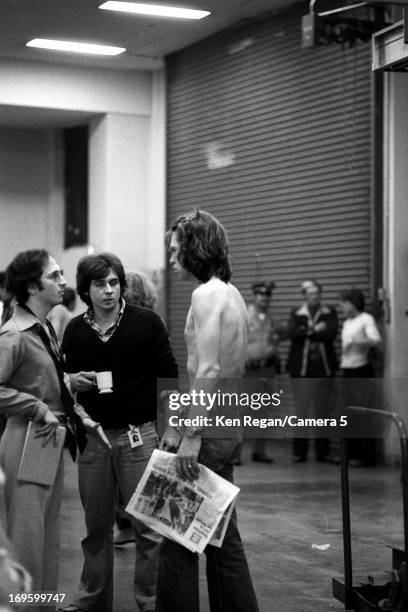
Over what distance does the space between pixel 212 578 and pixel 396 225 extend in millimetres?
7457

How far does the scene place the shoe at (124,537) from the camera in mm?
7516

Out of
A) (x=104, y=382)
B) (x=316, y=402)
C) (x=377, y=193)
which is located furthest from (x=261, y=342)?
(x=104, y=382)

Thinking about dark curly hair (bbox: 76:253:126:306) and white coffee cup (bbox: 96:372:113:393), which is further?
dark curly hair (bbox: 76:253:126:306)

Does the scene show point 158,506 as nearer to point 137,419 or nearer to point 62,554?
point 137,419

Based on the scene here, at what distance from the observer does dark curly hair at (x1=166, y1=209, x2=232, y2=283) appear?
4750 millimetres

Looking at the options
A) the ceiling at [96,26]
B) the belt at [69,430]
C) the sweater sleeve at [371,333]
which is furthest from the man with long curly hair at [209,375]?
the sweater sleeve at [371,333]

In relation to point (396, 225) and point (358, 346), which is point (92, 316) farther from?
point (396, 225)

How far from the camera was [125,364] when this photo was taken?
219 inches

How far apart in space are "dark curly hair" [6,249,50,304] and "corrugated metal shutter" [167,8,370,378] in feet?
22.0

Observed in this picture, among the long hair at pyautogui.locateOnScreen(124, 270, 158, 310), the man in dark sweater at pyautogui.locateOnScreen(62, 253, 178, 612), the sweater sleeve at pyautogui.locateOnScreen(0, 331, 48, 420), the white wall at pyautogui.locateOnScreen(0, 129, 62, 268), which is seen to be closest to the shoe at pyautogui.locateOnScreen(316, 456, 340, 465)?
the white wall at pyautogui.locateOnScreen(0, 129, 62, 268)

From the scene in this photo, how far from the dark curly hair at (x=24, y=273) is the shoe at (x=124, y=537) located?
2.92 m

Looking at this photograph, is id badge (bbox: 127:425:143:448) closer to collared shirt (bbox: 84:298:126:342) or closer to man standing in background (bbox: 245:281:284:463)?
collared shirt (bbox: 84:298:126:342)

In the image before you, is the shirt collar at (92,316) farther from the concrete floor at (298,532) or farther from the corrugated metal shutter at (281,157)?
the corrugated metal shutter at (281,157)

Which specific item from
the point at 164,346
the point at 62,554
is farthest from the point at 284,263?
the point at 164,346
